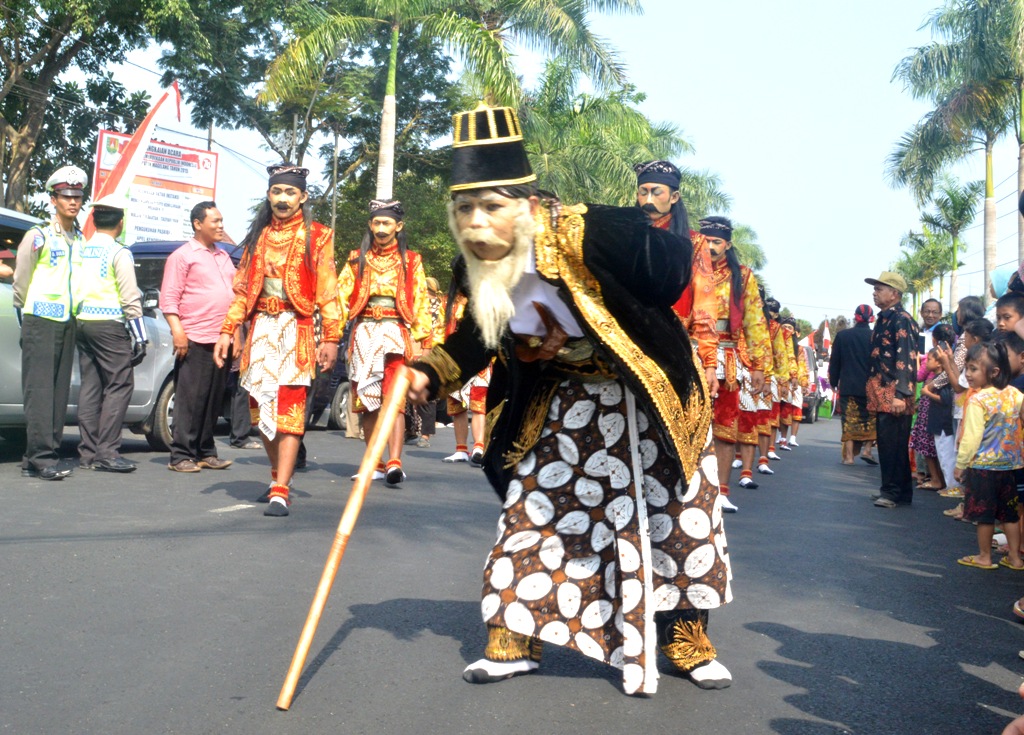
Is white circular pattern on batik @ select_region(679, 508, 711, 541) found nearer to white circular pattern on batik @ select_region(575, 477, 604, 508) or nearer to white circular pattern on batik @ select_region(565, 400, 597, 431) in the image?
white circular pattern on batik @ select_region(575, 477, 604, 508)

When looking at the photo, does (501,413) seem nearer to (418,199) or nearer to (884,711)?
(884,711)

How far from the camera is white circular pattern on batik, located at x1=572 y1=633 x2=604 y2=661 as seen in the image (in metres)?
4.02

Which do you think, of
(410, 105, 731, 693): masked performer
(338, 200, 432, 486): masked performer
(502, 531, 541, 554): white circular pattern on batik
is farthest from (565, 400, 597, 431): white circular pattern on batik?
(338, 200, 432, 486): masked performer

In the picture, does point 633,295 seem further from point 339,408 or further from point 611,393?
point 339,408

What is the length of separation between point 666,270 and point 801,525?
507 cm

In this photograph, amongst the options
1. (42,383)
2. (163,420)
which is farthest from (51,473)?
(163,420)

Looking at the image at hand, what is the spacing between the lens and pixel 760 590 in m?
5.88

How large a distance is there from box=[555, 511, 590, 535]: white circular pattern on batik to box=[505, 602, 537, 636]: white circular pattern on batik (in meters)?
0.30

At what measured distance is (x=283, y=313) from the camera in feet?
24.4

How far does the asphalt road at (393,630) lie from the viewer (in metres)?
3.75

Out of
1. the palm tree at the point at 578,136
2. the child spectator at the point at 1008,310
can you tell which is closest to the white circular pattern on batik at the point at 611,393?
the child spectator at the point at 1008,310

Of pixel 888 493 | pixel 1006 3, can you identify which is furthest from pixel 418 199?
pixel 888 493

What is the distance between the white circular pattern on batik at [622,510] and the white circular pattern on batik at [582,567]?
0.56 ft

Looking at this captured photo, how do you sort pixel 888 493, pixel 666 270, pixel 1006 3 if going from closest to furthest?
pixel 666 270 < pixel 888 493 < pixel 1006 3
